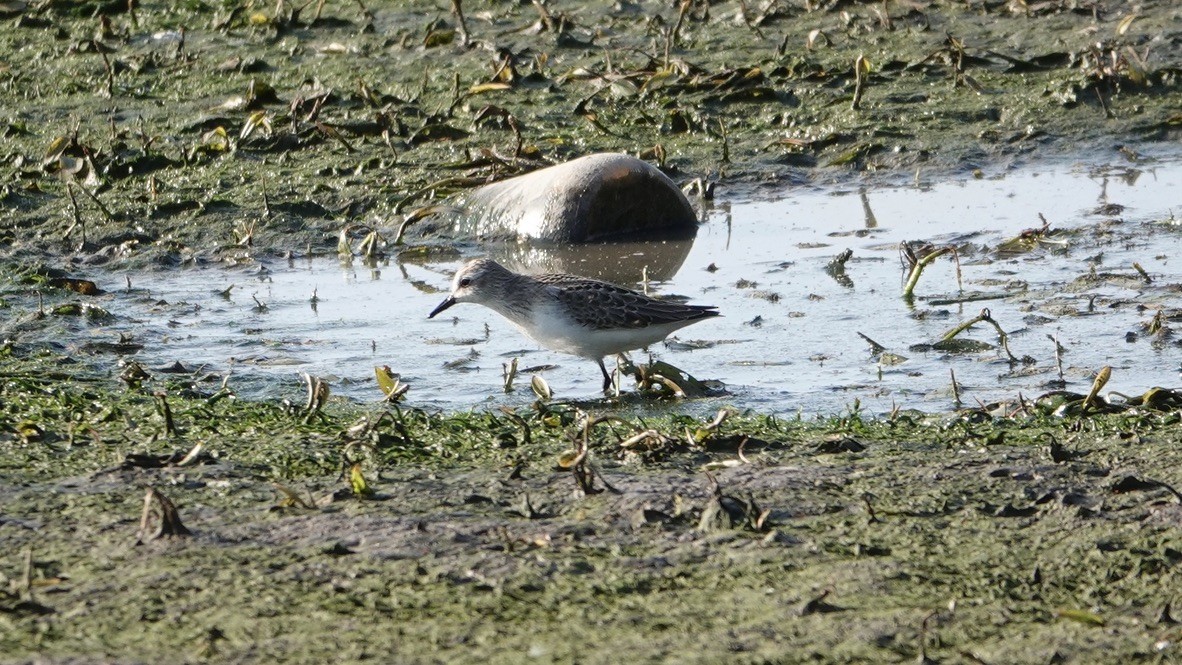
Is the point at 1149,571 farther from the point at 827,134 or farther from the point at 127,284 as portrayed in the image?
the point at 827,134

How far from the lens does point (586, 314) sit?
6.99 metres

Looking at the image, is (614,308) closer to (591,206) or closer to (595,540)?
(595,540)

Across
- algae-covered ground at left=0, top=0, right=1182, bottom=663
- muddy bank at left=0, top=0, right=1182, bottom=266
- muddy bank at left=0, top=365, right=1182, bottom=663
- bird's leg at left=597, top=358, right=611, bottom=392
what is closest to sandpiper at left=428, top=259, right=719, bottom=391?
bird's leg at left=597, top=358, right=611, bottom=392

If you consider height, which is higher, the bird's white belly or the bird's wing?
the bird's wing

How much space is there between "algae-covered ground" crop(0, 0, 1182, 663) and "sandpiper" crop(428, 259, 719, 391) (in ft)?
1.05

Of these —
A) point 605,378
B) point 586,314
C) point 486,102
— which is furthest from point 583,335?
point 486,102

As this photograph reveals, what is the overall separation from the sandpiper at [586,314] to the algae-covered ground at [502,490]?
1.05ft

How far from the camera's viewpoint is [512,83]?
1202 centimetres

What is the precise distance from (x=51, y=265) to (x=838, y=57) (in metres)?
5.94

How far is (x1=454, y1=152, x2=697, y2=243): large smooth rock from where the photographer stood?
31.2 feet

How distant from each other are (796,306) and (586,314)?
1.43 metres

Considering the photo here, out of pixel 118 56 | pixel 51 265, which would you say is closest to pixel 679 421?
pixel 51 265

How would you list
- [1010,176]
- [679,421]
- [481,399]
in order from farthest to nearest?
[1010,176], [481,399], [679,421]

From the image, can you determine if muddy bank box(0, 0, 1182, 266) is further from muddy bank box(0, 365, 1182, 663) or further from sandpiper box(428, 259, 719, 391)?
muddy bank box(0, 365, 1182, 663)
